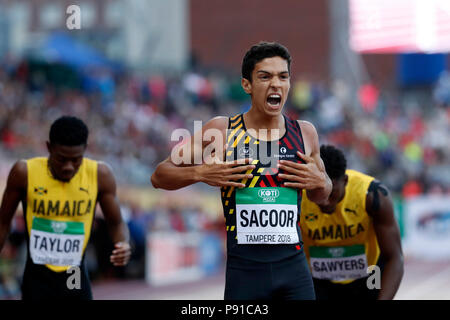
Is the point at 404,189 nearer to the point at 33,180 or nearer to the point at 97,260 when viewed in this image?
the point at 97,260

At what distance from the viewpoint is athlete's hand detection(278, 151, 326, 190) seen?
4590 mm

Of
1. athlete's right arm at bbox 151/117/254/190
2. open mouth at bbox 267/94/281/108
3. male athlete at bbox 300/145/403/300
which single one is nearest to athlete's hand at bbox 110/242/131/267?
athlete's right arm at bbox 151/117/254/190

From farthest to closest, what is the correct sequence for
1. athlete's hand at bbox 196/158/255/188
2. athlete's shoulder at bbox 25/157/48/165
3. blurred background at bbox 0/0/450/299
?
blurred background at bbox 0/0/450/299
athlete's shoulder at bbox 25/157/48/165
athlete's hand at bbox 196/158/255/188

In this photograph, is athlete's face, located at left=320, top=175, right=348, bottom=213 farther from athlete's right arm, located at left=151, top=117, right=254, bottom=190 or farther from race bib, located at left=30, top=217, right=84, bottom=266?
race bib, located at left=30, top=217, right=84, bottom=266

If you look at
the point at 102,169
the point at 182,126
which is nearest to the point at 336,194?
the point at 102,169

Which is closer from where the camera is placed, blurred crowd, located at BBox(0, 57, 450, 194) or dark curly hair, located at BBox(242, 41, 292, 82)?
dark curly hair, located at BBox(242, 41, 292, 82)

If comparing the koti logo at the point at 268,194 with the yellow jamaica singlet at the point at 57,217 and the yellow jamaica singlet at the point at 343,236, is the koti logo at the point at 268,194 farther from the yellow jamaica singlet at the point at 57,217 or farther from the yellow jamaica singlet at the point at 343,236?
the yellow jamaica singlet at the point at 57,217

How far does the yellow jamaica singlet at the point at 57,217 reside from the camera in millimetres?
5973

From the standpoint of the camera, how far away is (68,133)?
589cm

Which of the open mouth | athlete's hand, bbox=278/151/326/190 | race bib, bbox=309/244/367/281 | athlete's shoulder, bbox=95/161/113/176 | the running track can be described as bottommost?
the running track

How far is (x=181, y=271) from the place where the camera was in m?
17.5

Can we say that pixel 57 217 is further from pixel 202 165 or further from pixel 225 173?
pixel 225 173

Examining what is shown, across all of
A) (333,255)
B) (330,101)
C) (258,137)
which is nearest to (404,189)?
(330,101)
